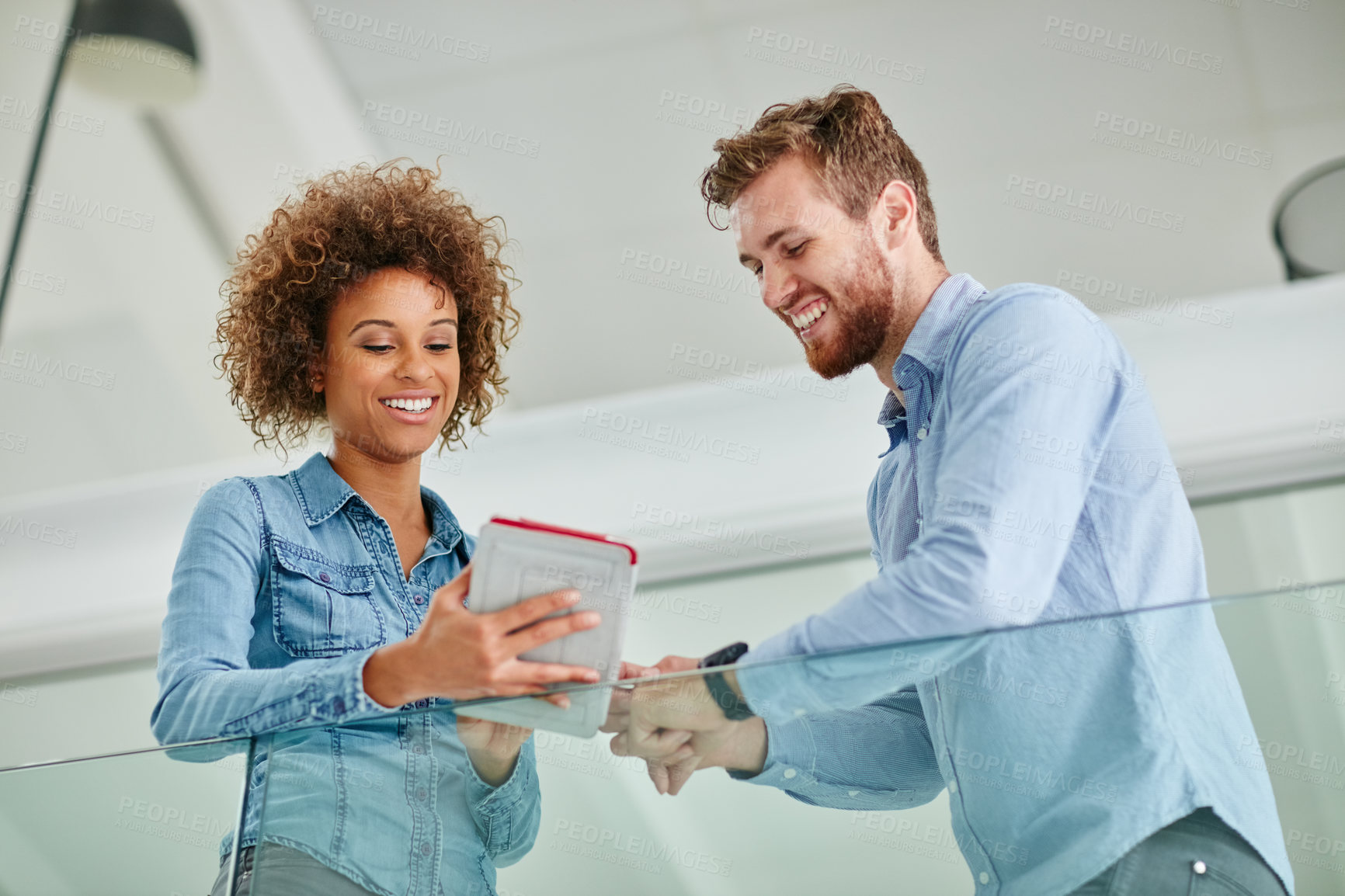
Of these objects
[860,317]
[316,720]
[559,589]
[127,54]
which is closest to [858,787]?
[559,589]

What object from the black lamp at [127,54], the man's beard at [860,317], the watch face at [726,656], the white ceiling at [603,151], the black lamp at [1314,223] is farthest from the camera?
the white ceiling at [603,151]

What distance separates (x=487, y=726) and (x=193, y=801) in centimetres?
31

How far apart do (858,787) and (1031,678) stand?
0.19m

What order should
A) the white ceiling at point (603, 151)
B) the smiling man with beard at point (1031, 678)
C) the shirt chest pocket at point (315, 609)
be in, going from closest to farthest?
the smiling man with beard at point (1031, 678), the shirt chest pocket at point (315, 609), the white ceiling at point (603, 151)

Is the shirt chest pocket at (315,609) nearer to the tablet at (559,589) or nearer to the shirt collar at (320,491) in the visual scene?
the shirt collar at (320,491)

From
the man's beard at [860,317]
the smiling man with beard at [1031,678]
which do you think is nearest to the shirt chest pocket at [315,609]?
the smiling man with beard at [1031,678]

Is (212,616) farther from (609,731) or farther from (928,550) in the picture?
(928,550)

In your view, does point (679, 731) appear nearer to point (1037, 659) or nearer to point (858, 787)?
point (858, 787)

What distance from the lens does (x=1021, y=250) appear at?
3.15 m

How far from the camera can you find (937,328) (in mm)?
1309

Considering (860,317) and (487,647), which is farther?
(860,317)

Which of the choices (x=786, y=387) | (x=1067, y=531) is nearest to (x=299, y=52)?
(x=786, y=387)

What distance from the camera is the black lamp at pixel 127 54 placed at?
2.21 metres

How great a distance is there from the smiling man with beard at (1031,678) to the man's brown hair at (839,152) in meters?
0.32
